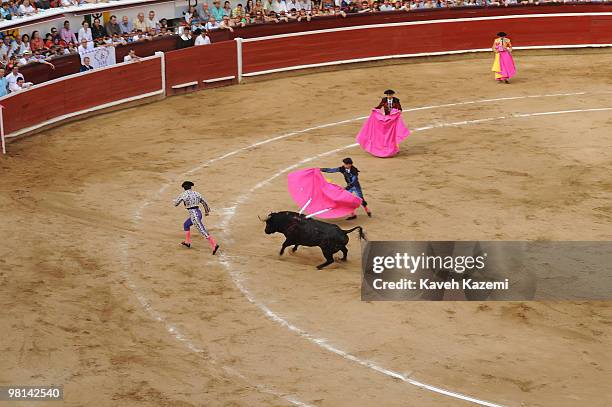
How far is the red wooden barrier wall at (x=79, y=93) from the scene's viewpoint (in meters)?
22.4

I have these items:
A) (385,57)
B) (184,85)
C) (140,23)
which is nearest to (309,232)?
(184,85)

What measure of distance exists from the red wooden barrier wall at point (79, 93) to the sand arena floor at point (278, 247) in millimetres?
433

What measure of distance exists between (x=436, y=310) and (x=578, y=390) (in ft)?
8.51

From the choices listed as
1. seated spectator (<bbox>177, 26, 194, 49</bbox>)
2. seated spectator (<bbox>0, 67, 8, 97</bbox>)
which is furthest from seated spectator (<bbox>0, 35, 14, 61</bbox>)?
seated spectator (<bbox>177, 26, 194, 49</bbox>)

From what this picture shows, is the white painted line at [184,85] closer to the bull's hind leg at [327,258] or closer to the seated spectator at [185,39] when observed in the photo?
the seated spectator at [185,39]

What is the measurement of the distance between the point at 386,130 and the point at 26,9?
339 inches

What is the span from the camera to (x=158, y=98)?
1026 inches

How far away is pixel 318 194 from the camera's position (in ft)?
58.2

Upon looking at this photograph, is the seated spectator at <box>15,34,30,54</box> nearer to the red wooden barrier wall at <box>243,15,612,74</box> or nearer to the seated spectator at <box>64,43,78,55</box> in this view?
the seated spectator at <box>64,43,78,55</box>

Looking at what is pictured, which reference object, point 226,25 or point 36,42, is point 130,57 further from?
point 226,25

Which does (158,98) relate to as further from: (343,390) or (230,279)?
(343,390)

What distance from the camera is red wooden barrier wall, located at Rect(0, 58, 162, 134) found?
22.4m

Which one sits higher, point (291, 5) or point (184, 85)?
point (291, 5)

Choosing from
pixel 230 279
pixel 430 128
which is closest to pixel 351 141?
pixel 430 128
